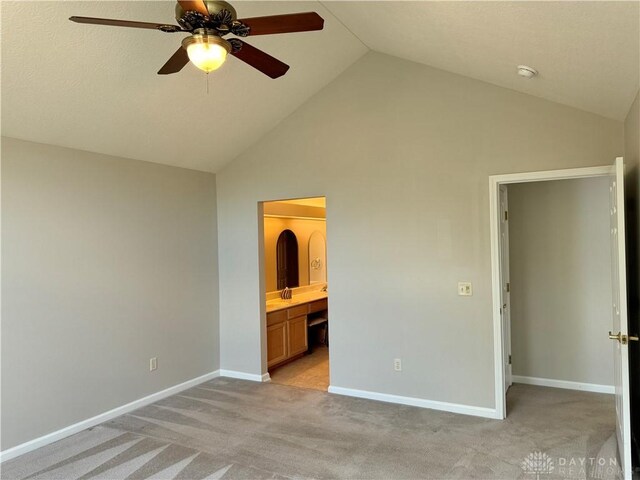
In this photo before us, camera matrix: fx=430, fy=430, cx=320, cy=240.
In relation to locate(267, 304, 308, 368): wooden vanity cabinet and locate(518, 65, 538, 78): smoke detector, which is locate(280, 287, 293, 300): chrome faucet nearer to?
locate(267, 304, 308, 368): wooden vanity cabinet

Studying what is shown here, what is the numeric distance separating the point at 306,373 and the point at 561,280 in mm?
3000

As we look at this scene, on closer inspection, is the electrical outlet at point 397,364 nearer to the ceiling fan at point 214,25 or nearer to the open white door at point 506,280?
the open white door at point 506,280

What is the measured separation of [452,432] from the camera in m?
3.46

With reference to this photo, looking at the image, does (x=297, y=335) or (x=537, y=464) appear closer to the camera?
(x=537, y=464)

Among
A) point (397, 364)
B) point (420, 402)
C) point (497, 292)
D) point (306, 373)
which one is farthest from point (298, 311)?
point (497, 292)

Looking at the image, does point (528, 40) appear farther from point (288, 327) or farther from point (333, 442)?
point (288, 327)

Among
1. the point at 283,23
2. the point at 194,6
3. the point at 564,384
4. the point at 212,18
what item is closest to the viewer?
the point at 194,6

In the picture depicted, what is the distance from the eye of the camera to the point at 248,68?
3621 millimetres

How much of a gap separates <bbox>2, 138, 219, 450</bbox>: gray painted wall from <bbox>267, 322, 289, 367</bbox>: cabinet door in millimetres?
699

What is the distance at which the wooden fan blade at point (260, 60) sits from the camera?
2.17 meters

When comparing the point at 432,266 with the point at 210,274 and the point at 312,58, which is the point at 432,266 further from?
the point at 210,274

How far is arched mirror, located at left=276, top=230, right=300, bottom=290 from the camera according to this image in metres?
6.53

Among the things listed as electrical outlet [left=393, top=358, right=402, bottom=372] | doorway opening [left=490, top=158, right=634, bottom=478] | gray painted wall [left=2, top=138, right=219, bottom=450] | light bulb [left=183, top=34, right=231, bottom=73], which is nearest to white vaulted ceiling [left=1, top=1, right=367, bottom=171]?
gray painted wall [left=2, top=138, right=219, bottom=450]

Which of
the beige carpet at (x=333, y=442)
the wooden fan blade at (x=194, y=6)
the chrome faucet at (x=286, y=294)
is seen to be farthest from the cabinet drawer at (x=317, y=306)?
the wooden fan blade at (x=194, y=6)
